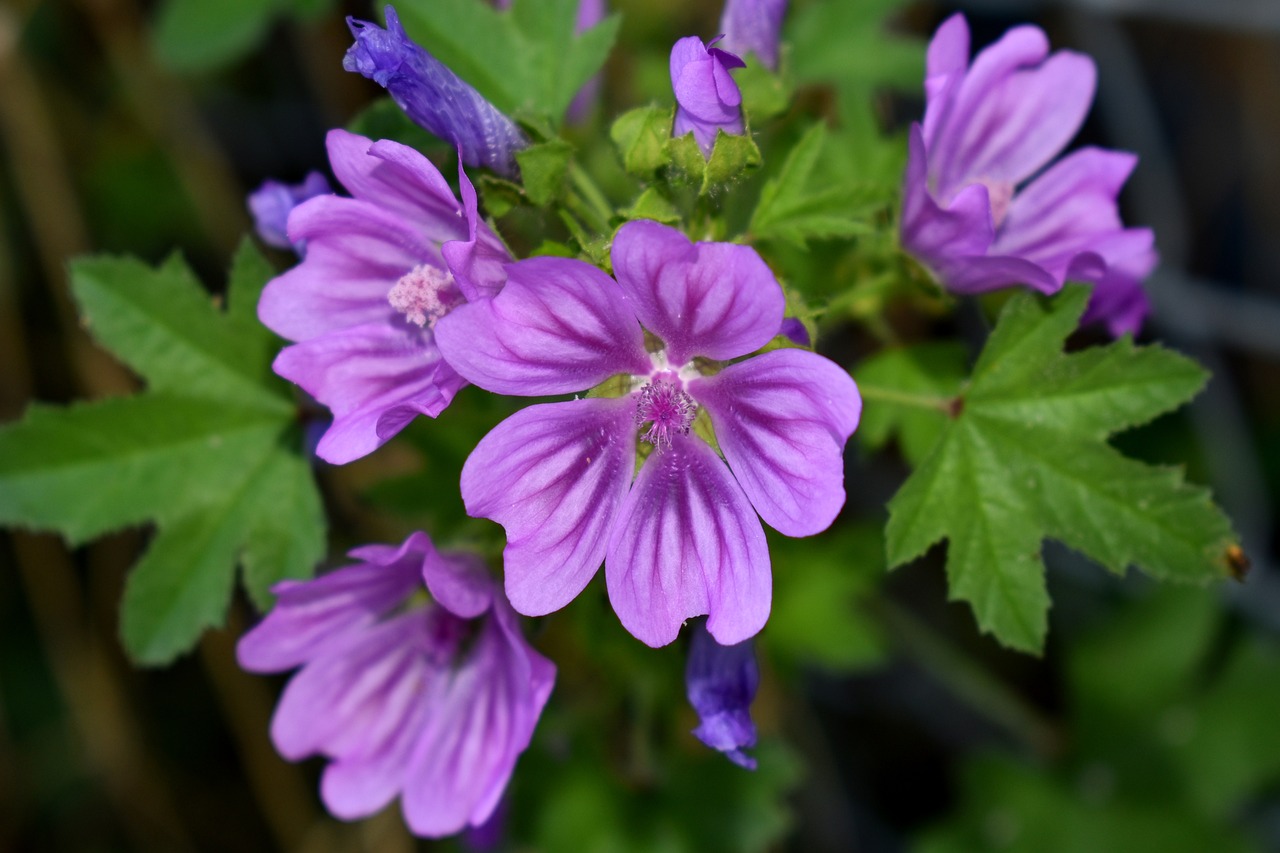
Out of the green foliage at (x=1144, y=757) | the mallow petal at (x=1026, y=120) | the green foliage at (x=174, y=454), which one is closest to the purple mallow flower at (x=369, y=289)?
the green foliage at (x=174, y=454)

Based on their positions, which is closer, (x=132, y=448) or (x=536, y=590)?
(x=536, y=590)

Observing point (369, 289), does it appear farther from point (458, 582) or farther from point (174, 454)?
point (174, 454)

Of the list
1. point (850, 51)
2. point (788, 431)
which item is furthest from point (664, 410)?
point (850, 51)

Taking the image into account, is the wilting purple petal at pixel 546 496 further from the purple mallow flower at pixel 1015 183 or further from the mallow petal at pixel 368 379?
the purple mallow flower at pixel 1015 183

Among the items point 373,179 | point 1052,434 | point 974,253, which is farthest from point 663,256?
point 1052,434

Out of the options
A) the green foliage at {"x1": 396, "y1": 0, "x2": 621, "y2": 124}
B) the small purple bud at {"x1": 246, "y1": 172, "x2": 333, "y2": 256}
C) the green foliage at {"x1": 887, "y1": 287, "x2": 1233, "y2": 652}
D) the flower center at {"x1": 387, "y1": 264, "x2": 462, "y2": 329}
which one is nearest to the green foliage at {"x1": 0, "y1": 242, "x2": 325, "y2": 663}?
the small purple bud at {"x1": 246, "y1": 172, "x2": 333, "y2": 256}

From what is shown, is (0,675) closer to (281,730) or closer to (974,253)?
(281,730)
